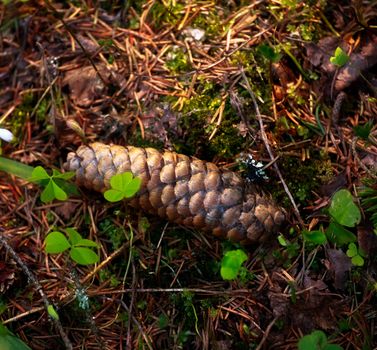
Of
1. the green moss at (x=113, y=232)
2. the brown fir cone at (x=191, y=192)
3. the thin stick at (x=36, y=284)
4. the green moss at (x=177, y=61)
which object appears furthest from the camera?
the green moss at (x=177, y=61)

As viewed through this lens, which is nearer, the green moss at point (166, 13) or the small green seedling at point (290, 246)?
the small green seedling at point (290, 246)

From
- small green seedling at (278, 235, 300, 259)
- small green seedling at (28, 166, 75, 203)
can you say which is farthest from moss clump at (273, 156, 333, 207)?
small green seedling at (28, 166, 75, 203)

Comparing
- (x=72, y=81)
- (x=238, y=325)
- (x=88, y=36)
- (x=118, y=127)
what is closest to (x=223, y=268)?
(x=238, y=325)

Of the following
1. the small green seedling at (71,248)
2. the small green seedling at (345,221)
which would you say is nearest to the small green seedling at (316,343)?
the small green seedling at (345,221)

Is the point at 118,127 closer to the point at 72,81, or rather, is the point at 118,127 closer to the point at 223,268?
the point at 72,81

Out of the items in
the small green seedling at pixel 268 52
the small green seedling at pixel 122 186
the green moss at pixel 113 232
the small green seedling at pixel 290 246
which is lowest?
the green moss at pixel 113 232

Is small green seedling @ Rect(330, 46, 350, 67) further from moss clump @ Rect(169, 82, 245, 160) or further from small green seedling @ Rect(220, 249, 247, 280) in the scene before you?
small green seedling @ Rect(220, 249, 247, 280)

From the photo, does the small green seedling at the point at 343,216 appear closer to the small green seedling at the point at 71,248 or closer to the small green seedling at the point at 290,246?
the small green seedling at the point at 290,246
